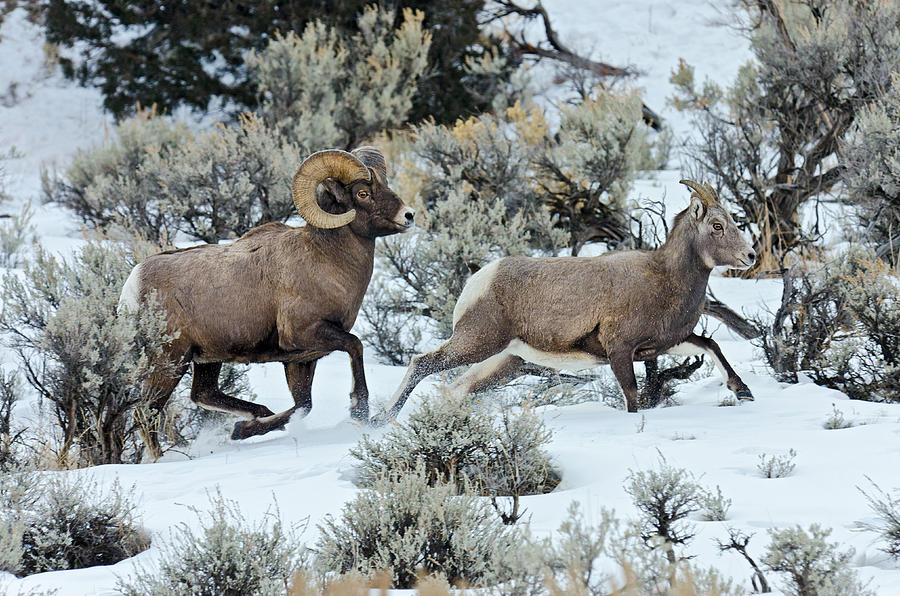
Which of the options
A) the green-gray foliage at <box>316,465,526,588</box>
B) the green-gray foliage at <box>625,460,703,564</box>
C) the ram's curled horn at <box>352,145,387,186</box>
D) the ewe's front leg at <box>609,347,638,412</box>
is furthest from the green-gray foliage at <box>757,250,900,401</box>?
the green-gray foliage at <box>316,465,526,588</box>

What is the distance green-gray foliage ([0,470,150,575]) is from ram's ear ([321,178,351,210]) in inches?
116

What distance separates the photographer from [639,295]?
6719 mm

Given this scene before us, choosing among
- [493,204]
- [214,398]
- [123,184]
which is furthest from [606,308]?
[123,184]

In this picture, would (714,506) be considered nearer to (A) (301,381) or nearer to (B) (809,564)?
(B) (809,564)

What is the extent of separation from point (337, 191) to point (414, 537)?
137 inches

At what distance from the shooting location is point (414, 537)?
397cm

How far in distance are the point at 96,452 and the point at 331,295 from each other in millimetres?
1800

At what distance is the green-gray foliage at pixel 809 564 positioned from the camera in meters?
3.27

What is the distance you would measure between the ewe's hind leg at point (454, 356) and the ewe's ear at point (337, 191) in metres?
1.20

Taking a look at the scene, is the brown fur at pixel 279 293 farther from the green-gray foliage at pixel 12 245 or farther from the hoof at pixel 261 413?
the green-gray foliage at pixel 12 245

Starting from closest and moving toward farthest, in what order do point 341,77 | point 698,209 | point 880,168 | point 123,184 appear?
1. point 698,209
2. point 880,168
3. point 123,184
4. point 341,77

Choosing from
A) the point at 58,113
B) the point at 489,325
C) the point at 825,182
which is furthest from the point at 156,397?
the point at 58,113

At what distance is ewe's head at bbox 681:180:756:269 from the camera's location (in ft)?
22.0

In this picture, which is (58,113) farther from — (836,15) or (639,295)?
(639,295)
